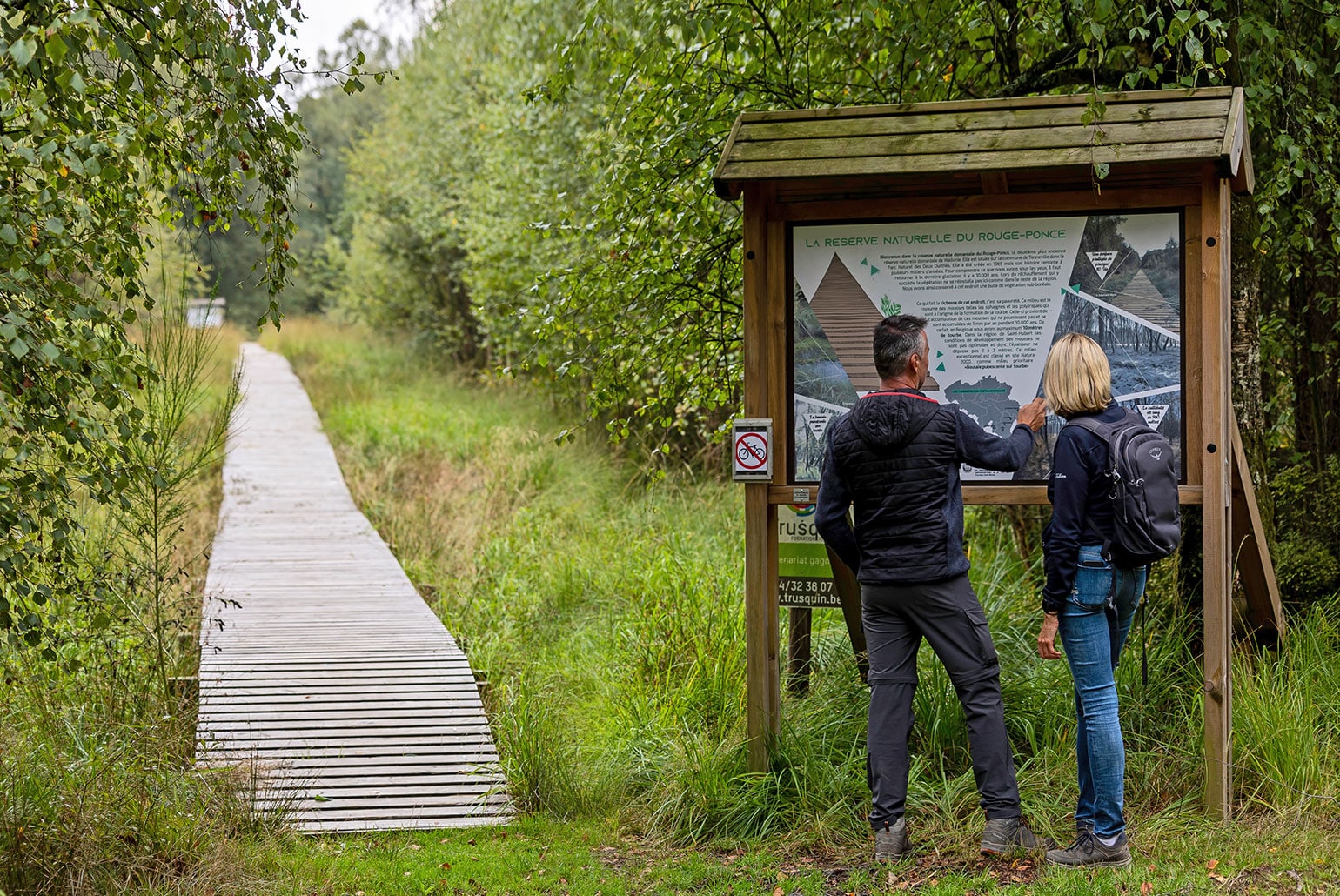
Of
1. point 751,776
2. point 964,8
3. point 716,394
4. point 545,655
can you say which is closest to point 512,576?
point 545,655

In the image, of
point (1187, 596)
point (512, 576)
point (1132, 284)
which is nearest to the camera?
point (1132, 284)

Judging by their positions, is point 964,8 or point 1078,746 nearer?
point 1078,746

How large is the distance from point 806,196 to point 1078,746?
8.51 ft

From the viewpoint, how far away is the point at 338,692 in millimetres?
6691

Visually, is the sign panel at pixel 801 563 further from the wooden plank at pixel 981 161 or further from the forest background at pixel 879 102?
the wooden plank at pixel 981 161

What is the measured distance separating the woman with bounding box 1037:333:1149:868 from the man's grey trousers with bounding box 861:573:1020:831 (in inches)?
9.9

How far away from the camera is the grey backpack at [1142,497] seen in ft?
13.8

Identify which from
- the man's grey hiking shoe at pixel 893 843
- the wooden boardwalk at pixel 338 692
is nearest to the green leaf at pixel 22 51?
the wooden boardwalk at pixel 338 692

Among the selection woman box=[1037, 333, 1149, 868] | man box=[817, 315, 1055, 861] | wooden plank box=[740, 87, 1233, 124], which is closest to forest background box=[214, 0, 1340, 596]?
wooden plank box=[740, 87, 1233, 124]

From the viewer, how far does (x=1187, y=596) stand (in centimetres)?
592

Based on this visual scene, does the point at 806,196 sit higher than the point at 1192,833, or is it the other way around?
the point at 806,196

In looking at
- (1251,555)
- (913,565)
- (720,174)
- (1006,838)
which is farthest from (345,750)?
(1251,555)

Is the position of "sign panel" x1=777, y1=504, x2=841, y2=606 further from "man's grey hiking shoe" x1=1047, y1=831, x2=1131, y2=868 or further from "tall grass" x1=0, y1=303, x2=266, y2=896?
"tall grass" x1=0, y1=303, x2=266, y2=896

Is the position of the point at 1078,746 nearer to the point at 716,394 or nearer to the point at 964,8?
the point at 716,394
